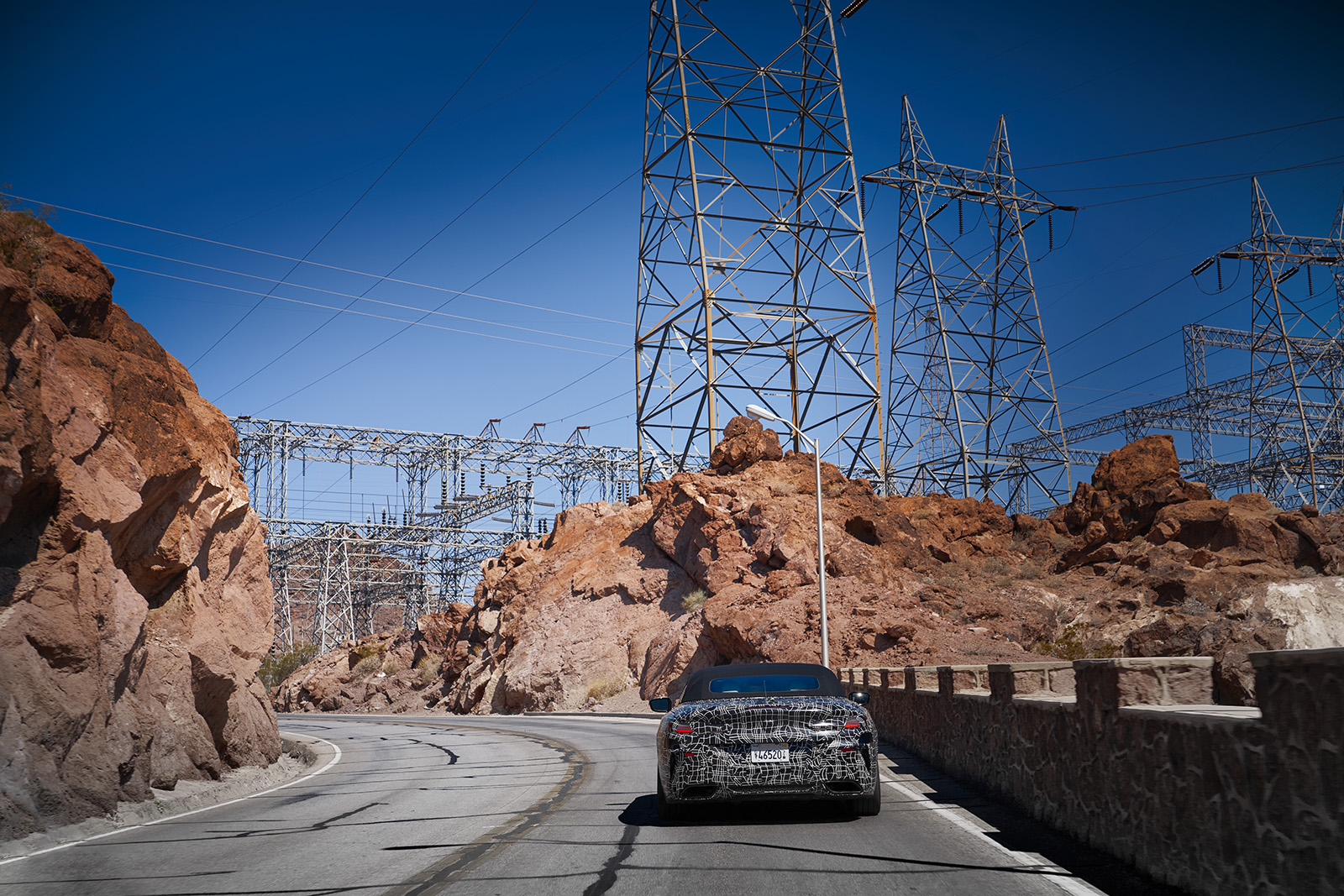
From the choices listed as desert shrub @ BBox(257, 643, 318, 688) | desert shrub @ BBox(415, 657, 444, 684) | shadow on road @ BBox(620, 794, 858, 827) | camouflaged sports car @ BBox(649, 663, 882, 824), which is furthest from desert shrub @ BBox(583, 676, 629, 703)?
desert shrub @ BBox(257, 643, 318, 688)

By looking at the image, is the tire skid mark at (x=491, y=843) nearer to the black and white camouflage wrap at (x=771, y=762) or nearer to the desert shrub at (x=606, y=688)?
the black and white camouflage wrap at (x=771, y=762)

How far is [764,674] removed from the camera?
10.5m

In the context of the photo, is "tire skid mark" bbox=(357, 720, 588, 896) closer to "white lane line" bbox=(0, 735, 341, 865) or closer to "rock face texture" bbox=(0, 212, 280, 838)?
"white lane line" bbox=(0, 735, 341, 865)

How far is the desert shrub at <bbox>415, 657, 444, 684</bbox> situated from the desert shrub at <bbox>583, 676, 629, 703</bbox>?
21.2m

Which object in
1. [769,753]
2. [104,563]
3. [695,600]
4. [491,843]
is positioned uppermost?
[104,563]

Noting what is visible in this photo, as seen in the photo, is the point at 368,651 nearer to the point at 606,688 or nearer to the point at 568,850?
the point at 606,688

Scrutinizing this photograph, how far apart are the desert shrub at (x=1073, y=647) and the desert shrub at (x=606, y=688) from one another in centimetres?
1722

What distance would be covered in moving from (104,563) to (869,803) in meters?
9.42

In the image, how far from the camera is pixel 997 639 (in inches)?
1095

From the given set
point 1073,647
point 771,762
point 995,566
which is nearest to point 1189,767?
point 771,762

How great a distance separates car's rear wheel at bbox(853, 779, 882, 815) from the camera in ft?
29.7

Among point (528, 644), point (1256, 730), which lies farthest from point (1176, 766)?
point (528, 644)

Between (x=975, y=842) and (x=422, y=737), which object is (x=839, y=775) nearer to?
(x=975, y=842)

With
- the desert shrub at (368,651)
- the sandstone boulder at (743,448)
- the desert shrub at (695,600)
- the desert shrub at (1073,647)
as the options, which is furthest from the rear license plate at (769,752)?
the desert shrub at (368,651)
